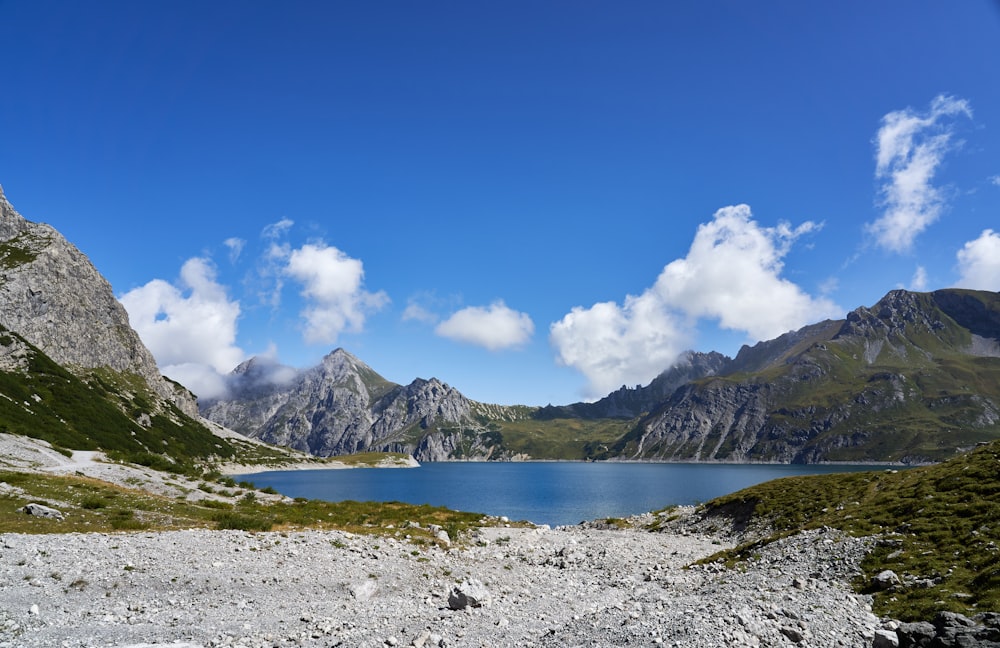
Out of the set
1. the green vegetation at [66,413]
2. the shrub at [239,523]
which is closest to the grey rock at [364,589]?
the shrub at [239,523]

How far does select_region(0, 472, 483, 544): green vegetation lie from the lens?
29.4m

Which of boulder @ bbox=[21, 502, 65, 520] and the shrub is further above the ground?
boulder @ bbox=[21, 502, 65, 520]

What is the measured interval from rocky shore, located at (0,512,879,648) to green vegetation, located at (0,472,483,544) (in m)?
3.64

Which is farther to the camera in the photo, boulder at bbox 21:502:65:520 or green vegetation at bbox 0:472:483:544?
boulder at bbox 21:502:65:520

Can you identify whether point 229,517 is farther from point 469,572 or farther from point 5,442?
point 5,442

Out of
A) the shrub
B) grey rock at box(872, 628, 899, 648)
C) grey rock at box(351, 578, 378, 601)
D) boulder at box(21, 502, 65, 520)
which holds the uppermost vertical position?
grey rock at box(872, 628, 899, 648)

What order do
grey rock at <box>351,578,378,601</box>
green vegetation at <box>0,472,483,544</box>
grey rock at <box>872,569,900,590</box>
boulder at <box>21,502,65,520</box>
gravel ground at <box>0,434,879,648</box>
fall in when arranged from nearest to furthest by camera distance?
gravel ground at <box>0,434,879,648</box>
grey rock at <box>872,569,900,590</box>
grey rock at <box>351,578,378,601</box>
green vegetation at <box>0,472,483,544</box>
boulder at <box>21,502,65,520</box>

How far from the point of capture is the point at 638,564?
40.3 meters

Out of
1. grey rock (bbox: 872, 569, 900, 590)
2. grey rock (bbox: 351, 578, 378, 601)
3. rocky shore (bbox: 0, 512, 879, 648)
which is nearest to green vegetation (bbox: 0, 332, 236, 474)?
rocky shore (bbox: 0, 512, 879, 648)

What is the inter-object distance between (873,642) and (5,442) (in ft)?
269

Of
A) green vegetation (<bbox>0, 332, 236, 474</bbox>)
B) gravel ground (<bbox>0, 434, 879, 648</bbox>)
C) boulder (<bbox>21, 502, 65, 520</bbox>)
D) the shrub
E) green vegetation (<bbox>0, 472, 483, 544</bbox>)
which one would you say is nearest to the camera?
gravel ground (<bbox>0, 434, 879, 648</bbox>)

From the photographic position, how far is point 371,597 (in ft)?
84.2

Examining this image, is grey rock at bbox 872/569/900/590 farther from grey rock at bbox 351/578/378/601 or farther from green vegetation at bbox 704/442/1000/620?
grey rock at bbox 351/578/378/601

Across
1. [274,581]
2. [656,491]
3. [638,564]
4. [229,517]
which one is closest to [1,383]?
[229,517]
